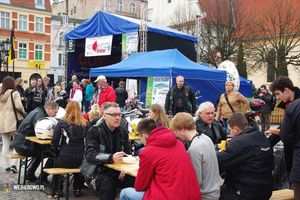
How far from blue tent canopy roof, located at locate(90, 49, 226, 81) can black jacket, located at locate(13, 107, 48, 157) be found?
17.7ft

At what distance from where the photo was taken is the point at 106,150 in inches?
161

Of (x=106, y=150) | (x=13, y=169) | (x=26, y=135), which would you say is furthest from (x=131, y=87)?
(x=106, y=150)

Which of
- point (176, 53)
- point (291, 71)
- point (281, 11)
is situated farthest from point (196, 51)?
point (291, 71)

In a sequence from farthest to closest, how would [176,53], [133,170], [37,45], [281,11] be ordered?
[37,45] → [281,11] → [176,53] → [133,170]

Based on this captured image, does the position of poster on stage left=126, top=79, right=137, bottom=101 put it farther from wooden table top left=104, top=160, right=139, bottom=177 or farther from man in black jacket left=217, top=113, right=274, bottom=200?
man in black jacket left=217, top=113, right=274, bottom=200

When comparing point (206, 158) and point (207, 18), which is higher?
point (207, 18)

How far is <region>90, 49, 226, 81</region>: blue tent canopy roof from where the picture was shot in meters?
10.6

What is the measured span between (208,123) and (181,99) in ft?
12.8

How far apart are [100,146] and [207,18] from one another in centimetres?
2869

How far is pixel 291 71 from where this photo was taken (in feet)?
106

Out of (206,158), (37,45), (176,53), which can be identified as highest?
(37,45)

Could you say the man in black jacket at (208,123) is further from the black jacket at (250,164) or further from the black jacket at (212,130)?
the black jacket at (250,164)

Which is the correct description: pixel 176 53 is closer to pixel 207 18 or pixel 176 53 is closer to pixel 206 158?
pixel 206 158

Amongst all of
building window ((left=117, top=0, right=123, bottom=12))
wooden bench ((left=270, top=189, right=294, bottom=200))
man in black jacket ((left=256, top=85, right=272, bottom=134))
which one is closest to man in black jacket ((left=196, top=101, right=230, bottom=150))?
wooden bench ((left=270, top=189, right=294, bottom=200))
